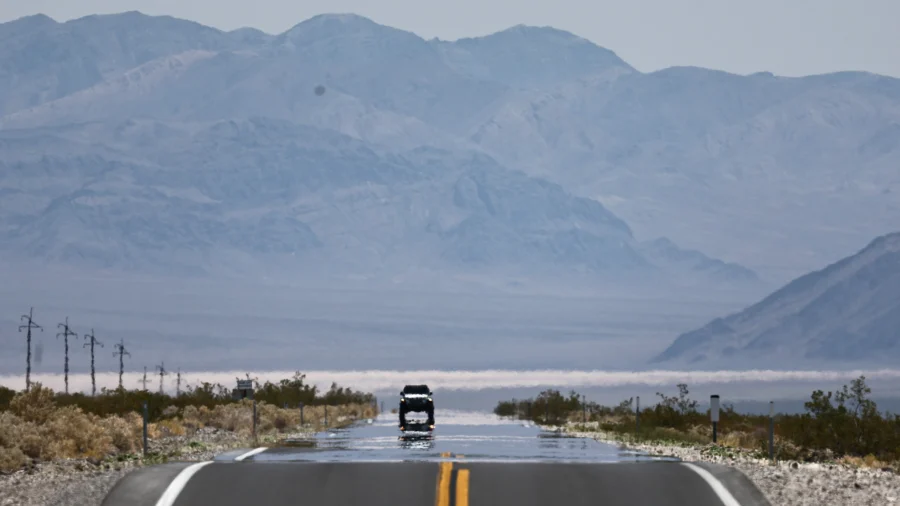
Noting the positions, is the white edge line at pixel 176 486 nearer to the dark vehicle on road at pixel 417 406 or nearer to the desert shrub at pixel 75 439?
the desert shrub at pixel 75 439

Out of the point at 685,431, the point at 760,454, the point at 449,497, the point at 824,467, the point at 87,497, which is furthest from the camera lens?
the point at 685,431

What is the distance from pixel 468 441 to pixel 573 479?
23.5 m

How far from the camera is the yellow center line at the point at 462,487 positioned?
732 inches

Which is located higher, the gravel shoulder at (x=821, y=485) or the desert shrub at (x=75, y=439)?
the desert shrub at (x=75, y=439)

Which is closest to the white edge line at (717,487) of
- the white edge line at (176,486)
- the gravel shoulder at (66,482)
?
the white edge line at (176,486)

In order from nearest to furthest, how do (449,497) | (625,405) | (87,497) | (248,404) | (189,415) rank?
(449,497), (87,497), (189,415), (248,404), (625,405)

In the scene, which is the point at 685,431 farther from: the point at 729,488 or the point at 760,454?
the point at 729,488

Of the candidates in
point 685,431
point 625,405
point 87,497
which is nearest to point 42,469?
point 87,497

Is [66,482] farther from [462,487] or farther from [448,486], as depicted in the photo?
[462,487]

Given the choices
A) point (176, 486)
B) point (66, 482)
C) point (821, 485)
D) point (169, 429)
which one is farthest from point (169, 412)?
point (821, 485)

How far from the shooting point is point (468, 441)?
4403cm

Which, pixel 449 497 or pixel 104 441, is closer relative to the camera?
pixel 449 497

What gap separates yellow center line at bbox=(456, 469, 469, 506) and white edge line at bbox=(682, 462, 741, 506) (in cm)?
326

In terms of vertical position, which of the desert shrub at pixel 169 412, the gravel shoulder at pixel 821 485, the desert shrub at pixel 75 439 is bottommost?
the gravel shoulder at pixel 821 485
